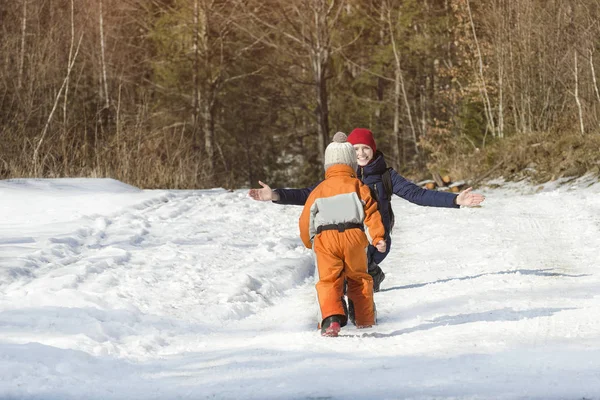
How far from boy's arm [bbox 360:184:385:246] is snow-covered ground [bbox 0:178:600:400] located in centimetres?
64

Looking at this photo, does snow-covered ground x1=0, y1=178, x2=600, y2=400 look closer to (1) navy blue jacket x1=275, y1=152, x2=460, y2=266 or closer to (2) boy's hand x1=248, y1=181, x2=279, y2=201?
(1) navy blue jacket x1=275, y1=152, x2=460, y2=266

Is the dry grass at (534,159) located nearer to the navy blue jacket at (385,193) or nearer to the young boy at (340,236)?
the navy blue jacket at (385,193)

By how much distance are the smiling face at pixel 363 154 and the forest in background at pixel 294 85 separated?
30.9ft

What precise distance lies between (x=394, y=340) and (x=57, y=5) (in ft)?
85.9

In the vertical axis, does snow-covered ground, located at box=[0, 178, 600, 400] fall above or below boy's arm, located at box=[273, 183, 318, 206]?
below

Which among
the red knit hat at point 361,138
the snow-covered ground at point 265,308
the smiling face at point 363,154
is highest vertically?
the red knit hat at point 361,138

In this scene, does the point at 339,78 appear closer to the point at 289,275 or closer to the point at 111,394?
the point at 289,275

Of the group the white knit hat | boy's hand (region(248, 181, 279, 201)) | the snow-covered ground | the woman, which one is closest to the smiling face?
the woman

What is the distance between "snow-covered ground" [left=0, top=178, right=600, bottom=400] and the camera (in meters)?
4.62

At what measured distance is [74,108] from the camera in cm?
2541

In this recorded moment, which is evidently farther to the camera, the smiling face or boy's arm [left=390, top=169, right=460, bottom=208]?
the smiling face

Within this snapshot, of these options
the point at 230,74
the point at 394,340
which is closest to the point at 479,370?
the point at 394,340

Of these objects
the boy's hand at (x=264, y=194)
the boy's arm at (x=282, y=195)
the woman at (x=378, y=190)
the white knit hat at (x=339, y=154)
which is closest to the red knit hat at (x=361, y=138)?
the woman at (x=378, y=190)

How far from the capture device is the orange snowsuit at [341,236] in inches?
233
